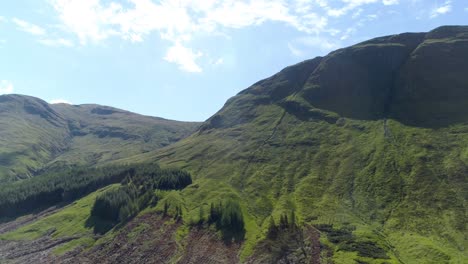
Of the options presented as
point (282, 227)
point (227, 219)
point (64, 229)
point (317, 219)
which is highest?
point (227, 219)

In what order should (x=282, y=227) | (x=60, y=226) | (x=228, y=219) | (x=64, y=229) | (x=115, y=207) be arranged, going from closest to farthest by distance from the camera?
(x=282, y=227) → (x=228, y=219) → (x=64, y=229) → (x=60, y=226) → (x=115, y=207)

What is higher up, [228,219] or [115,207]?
[115,207]

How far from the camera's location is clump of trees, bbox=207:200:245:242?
464ft

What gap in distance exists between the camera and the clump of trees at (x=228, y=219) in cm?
14131

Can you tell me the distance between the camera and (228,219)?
5817 inches

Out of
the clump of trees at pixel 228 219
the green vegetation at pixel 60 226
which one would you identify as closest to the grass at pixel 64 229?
the green vegetation at pixel 60 226

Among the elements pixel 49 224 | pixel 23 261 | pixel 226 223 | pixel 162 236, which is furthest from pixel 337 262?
pixel 49 224

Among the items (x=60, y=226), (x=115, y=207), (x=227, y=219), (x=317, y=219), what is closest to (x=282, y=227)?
(x=317, y=219)

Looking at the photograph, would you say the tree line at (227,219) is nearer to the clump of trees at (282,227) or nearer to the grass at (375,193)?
the grass at (375,193)

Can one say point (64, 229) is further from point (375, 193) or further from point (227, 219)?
point (375, 193)

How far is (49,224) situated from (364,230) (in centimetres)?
14538

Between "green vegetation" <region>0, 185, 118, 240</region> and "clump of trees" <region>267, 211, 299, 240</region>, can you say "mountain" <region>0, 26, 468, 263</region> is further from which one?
"green vegetation" <region>0, 185, 118, 240</region>

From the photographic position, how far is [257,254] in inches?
4938

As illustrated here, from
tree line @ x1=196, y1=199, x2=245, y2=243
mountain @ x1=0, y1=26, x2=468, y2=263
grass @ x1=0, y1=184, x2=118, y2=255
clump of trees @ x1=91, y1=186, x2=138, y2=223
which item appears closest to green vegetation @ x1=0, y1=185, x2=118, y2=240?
grass @ x1=0, y1=184, x2=118, y2=255
